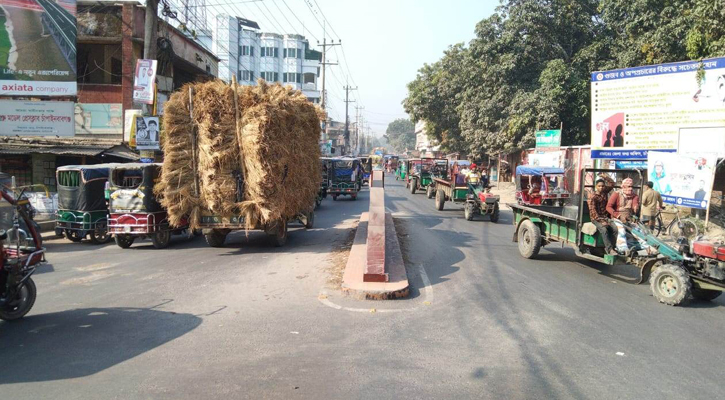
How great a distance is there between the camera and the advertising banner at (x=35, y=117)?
2066cm

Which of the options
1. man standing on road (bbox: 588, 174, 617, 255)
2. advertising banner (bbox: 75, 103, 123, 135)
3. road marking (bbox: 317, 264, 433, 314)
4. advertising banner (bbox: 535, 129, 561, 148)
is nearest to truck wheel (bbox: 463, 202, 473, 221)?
man standing on road (bbox: 588, 174, 617, 255)

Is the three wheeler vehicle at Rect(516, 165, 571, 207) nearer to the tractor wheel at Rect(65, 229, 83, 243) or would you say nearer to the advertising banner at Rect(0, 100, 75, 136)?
the tractor wheel at Rect(65, 229, 83, 243)

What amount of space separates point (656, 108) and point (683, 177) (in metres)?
3.94

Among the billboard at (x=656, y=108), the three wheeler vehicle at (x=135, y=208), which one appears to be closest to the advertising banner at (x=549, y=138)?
the billboard at (x=656, y=108)

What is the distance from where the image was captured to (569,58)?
29422 millimetres

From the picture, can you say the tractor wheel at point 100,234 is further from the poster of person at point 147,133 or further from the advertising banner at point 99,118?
the advertising banner at point 99,118

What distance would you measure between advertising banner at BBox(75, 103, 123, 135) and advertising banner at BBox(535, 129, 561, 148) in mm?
21537

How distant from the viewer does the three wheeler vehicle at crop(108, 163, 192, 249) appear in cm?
1226

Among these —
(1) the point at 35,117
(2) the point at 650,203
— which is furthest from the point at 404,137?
(2) the point at 650,203

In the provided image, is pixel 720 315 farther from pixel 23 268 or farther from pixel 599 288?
pixel 23 268

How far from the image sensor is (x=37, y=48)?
20484mm

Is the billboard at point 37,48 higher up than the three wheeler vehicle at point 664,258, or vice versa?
the billboard at point 37,48

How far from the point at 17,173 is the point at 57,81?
4.22m

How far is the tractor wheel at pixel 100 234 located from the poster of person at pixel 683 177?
16.9m
